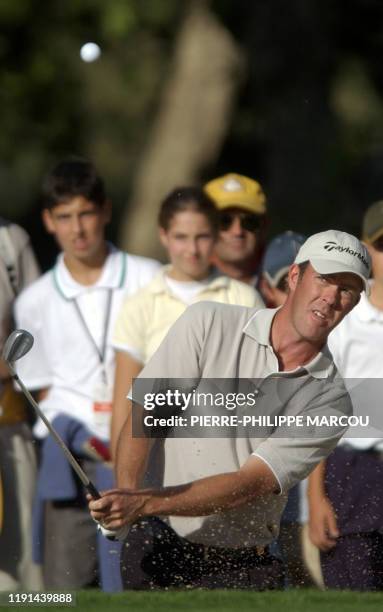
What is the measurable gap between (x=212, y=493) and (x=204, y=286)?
1073mm

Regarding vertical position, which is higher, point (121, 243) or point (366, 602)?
point (121, 243)

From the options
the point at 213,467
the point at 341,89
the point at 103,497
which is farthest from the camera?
the point at 341,89

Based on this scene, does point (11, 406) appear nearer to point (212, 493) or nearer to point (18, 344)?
point (18, 344)

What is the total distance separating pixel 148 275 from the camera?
7.48m

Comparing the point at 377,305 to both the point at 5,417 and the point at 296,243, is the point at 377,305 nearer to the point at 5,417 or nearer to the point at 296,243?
the point at 296,243

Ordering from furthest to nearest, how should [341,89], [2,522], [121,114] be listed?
[121,114], [341,89], [2,522]

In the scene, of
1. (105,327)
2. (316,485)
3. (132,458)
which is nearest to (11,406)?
(105,327)

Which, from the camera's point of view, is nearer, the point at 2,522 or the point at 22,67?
the point at 2,522

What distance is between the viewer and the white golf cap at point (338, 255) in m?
6.27

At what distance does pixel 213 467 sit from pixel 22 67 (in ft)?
46.5

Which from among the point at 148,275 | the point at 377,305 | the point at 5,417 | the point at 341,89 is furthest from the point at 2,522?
the point at 341,89

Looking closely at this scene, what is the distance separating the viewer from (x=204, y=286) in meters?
7.00

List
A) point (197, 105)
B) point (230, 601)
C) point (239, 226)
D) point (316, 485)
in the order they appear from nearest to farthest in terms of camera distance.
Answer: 1. point (230, 601)
2. point (316, 485)
3. point (239, 226)
4. point (197, 105)

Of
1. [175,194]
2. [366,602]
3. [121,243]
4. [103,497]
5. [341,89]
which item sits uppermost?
[341,89]
